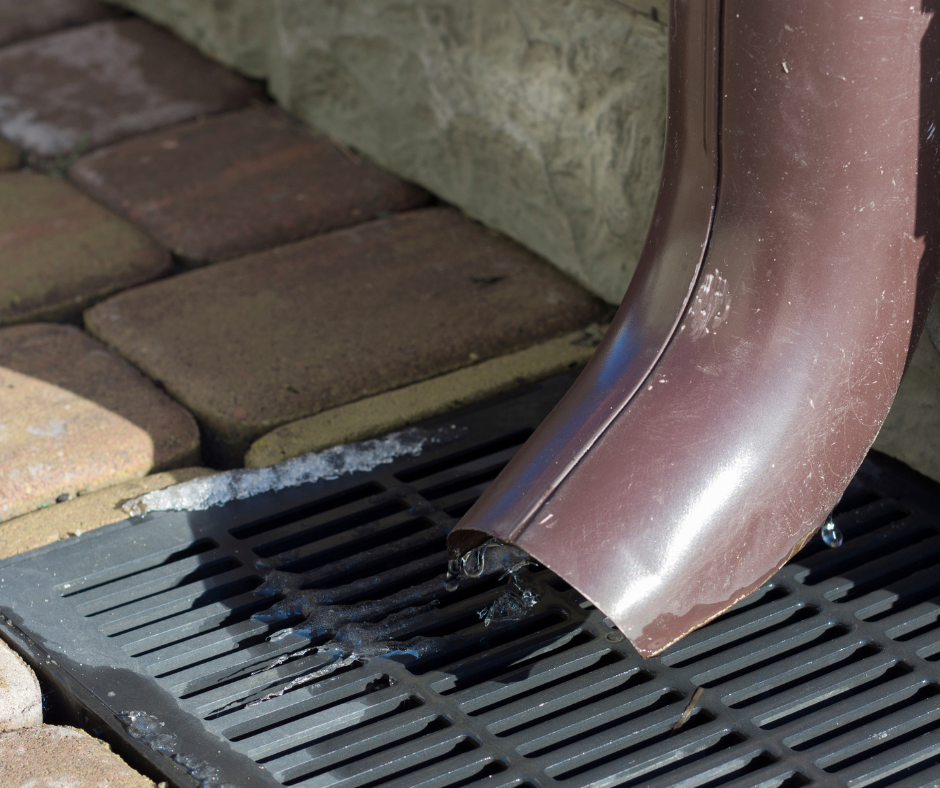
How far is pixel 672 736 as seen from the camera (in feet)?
3.59

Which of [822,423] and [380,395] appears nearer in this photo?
[822,423]

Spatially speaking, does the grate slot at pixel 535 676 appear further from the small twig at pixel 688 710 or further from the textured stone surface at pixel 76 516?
the textured stone surface at pixel 76 516

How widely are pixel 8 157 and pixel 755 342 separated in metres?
1.68

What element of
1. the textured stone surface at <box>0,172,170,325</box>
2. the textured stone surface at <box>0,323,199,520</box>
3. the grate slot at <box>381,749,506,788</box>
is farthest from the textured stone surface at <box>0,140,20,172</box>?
the grate slot at <box>381,749,506,788</box>

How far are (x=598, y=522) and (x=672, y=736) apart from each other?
217mm

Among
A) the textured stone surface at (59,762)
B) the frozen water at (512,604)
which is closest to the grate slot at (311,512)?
the frozen water at (512,604)

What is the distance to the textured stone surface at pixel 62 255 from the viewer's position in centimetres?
183

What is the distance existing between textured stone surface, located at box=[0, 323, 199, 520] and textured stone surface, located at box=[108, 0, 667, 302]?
68 centimetres

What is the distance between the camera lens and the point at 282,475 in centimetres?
146

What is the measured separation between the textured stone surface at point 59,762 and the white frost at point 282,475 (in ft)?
1.16

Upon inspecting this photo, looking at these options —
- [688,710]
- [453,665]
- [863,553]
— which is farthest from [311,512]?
[863,553]

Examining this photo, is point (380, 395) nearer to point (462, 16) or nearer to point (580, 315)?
point (580, 315)

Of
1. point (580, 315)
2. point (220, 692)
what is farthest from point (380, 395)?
point (220, 692)

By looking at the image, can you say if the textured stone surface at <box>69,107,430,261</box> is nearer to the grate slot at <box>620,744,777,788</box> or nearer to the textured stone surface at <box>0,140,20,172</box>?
the textured stone surface at <box>0,140,20,172</box>
